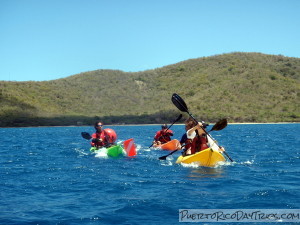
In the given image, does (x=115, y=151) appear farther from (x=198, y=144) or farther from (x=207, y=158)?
(x=207, y=158)

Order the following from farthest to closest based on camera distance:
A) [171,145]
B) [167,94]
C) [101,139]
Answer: [167,94]
[171,145]
[101,139]

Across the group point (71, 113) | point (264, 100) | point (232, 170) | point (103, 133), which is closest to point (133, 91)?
point (71, 113)

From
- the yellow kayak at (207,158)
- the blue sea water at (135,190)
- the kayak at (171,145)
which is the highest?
the kayak at (171,145)

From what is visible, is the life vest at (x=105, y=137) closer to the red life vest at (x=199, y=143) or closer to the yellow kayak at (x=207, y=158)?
the red life vest at (x=199, y=143)

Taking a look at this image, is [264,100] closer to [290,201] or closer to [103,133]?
[103,133]

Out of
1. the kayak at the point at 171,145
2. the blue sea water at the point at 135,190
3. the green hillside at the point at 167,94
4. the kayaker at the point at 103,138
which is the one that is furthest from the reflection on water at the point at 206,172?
the green hillside at the point at 167,94

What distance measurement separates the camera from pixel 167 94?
281 feet

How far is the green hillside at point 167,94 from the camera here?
68.4 metres

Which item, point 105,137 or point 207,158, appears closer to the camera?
point 207,158

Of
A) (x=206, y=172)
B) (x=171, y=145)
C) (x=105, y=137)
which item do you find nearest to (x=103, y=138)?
(x=105, y=137)

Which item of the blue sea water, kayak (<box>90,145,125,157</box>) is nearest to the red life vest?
the blue sea water

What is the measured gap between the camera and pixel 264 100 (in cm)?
7294

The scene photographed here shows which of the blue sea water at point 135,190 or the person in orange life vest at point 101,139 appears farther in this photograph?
the person in orange life vest at point 101,139

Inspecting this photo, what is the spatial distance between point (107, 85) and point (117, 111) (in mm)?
18810
